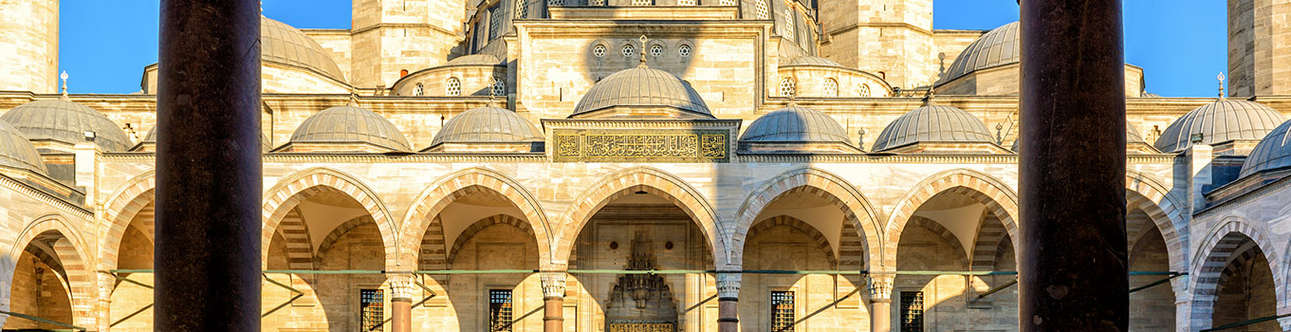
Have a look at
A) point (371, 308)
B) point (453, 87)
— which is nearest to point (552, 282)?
point (371, 308)

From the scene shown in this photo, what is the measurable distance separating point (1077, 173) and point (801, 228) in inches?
697

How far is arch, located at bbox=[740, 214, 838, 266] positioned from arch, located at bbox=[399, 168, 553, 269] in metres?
4.30

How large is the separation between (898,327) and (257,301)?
59.0 ft

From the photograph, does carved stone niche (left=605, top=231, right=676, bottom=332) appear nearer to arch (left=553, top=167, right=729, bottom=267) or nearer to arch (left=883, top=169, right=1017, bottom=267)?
arch (left=553, top=167, right=729, bottom=267)

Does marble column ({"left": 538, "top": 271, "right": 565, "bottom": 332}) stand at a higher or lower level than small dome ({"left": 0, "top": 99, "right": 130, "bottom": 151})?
lower

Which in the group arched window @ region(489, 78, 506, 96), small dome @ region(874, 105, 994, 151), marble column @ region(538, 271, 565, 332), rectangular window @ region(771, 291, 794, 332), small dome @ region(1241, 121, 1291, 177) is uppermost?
arched window @ region(489, 78, 506, 96)

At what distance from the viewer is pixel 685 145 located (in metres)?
19.7

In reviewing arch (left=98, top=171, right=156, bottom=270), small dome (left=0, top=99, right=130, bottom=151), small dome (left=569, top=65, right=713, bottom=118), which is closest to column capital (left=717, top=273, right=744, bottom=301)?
small dome (left=569, top=65, right=713, bottom=118)

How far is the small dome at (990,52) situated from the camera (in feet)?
80.4

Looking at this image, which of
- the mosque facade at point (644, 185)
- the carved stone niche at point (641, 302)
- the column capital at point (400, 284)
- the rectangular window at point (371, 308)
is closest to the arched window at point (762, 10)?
the mosque facade at point (644, 185)

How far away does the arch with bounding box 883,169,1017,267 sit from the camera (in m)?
19.7

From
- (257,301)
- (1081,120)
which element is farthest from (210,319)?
(1081,120)

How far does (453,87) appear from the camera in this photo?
81.2 ft

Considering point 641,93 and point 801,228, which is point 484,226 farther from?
point 801,228
